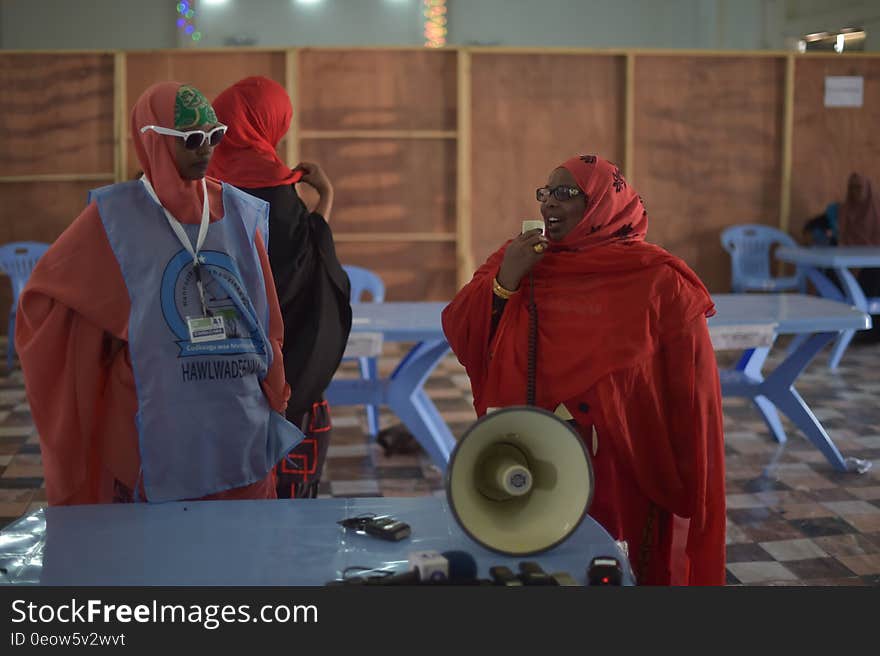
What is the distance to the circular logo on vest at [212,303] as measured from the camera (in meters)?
2.15

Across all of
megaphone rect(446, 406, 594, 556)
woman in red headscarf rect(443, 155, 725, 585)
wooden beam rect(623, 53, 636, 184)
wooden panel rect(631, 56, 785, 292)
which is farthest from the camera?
wooden panel rect(631, 56, 785, 292)

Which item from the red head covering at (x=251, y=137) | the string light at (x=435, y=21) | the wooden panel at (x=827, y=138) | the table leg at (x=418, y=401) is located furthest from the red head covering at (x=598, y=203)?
the string light at (x=435, y=21)

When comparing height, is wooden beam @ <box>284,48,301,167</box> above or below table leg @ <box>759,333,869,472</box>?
above

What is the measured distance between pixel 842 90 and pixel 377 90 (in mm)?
3921

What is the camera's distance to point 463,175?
821 centimetres

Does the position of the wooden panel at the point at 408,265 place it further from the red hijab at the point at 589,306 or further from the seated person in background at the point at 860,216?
the red hijab at the point at 589,306

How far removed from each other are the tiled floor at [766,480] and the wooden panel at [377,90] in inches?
98.1

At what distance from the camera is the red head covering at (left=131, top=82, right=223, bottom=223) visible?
2207mm

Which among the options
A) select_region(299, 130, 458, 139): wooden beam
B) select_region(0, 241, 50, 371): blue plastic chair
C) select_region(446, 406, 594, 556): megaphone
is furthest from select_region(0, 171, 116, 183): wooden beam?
select_region(446, 406, 594, 556): megaphone

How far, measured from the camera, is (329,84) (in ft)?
26.6

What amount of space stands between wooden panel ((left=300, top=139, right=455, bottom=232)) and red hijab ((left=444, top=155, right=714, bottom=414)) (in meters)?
5.75

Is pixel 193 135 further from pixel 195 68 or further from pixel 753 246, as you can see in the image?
pixel 753 246

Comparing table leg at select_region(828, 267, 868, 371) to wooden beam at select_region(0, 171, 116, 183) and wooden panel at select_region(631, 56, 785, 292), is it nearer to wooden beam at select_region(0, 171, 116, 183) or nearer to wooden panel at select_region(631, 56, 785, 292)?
wooden panel at select_region(631, 56, 785, 292)

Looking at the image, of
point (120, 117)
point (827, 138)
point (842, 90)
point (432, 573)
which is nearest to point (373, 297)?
point (120, 117)
